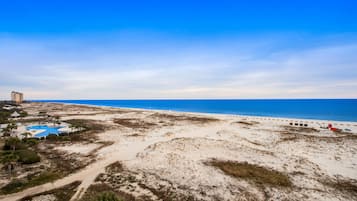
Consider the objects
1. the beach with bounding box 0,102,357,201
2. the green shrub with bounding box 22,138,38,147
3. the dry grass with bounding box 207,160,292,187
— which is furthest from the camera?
A: the green shrub with bounding box 22,138,38,147

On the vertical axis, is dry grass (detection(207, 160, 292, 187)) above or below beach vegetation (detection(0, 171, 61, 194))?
above

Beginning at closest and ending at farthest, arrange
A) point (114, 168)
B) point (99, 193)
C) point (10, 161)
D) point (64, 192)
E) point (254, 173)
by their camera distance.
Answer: point (99, 193) → point (64, 192) → point (254, 173) → point (114, 168) → point (10, 161)

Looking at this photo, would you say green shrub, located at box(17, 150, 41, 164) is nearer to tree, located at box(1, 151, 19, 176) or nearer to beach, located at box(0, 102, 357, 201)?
tree, located at box(1, 151, 19, 176)

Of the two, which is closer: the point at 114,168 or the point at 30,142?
the point at 114,168

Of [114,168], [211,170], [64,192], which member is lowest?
[64,192]

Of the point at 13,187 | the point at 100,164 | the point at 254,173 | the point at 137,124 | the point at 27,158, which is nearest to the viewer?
the point at 13,187

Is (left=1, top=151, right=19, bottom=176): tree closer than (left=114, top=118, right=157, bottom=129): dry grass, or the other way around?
(left=1, top=151, right=19, bottom=176): tree

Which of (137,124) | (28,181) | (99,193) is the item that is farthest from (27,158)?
(137,124)

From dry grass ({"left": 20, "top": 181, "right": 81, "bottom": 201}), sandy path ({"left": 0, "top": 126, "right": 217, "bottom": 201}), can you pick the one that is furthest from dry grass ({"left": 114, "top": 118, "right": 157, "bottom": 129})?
dry grass ({"left": 20, "top": 181, "right": 81, "bottom": 201})

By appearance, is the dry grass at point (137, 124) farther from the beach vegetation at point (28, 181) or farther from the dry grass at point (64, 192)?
the dry grass at point (64, 192)

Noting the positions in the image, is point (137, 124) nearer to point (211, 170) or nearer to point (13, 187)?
point (211, 170)
